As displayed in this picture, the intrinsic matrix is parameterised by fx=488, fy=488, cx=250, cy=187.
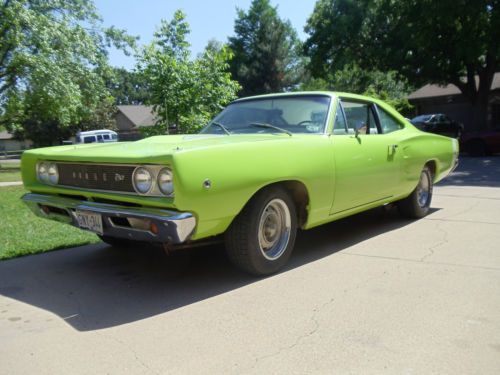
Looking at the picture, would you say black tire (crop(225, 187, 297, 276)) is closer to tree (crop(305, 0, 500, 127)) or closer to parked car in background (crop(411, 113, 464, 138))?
tree (crop(305, 0, 500, 127))

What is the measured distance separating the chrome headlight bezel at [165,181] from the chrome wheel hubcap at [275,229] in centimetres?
92

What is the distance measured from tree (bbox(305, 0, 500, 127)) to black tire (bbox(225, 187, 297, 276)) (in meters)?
18.0

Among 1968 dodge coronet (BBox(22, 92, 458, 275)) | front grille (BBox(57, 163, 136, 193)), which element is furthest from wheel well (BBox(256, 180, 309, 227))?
front grille (BBox(57, 163, 136, 193))

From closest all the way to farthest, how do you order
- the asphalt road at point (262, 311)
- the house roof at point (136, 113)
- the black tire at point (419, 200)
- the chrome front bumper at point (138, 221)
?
the asphalt road at point (262, 311)
the chrome front bumper at point (138, 221)
the black tire at point (419, 200)
the house roof at point (136, 113)

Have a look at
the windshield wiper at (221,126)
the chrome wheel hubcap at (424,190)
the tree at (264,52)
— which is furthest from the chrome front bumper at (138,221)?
the tree at (264,52)

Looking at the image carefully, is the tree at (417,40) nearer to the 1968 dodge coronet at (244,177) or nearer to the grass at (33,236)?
the 1968 dodge coronet at (244,177)

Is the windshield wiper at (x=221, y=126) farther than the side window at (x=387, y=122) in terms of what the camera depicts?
No

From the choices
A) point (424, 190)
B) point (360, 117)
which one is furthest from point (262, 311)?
point (424, 190)

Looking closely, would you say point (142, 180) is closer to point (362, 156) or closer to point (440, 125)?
point (362, 156)

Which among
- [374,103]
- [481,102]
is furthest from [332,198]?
[481,102]

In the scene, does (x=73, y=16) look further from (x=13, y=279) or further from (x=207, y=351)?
(x=207, y=351)

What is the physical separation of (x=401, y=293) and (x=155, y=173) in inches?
76.5

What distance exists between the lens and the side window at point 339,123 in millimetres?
4713

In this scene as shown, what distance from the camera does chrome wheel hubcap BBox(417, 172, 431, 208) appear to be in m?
6.22
